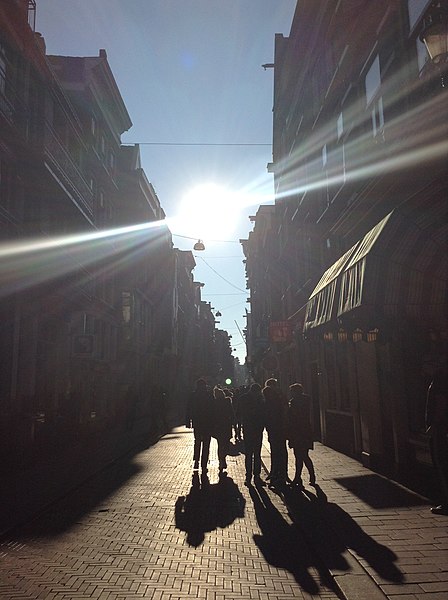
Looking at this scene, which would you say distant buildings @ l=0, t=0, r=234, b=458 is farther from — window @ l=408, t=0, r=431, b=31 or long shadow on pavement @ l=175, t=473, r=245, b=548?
window @ l=408, t=0, r=431, b=31

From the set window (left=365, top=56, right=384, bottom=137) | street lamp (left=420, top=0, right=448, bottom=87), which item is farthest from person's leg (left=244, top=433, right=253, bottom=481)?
street lamp (left=420, top=0, right=448, bottom=87)

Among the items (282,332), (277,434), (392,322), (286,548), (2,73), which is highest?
(2,73)

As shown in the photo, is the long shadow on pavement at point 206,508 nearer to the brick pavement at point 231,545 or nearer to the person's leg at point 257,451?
the brick pavement at point 231,545

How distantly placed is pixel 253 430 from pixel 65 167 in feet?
40.9

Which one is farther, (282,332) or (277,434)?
(282,332)

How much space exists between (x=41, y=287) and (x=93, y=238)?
8227 millimetres

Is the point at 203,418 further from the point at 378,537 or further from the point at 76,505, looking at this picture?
the point at 378,537

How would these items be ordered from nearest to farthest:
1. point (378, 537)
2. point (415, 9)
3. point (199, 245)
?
point (378, 537)
point (415, 9)
point (199, 245)

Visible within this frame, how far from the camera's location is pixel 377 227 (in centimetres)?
973

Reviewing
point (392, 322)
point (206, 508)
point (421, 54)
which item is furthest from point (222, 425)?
point (421, 54)

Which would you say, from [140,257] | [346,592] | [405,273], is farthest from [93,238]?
[346,592]

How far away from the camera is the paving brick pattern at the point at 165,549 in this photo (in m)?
Answer: 4.96

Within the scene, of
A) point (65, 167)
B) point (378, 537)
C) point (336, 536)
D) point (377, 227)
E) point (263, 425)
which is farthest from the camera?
point (65, 167)

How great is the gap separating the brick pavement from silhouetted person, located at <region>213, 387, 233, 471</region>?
150cm
